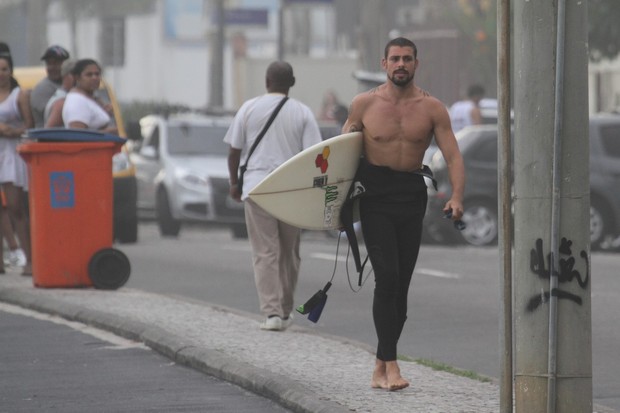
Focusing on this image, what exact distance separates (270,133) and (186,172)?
13536 mm

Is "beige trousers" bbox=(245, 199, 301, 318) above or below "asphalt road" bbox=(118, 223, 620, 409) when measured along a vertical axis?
above

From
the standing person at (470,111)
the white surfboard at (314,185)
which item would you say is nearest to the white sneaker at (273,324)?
the white surfboard at (314,185)

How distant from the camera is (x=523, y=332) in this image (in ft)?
23.4

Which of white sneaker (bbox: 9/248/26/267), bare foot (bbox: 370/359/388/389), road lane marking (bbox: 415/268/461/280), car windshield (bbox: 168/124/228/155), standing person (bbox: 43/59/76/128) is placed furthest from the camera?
car windshield (bbox: 168/124/228/155)

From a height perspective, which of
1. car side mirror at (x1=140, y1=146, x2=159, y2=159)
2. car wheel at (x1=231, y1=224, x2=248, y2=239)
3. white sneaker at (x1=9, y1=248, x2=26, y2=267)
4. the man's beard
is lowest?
car wheel at (x1=231, y1=224, x2=248, y2=239)

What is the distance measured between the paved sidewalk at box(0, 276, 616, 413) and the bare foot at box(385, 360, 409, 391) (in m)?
0.03

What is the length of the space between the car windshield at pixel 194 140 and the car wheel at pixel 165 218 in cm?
65

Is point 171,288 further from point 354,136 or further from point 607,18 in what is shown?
point 607,18

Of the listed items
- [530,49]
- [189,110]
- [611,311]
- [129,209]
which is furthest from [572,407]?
[189,110]

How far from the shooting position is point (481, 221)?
75.5ft

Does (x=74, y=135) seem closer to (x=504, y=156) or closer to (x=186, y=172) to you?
(x=504, y=156)

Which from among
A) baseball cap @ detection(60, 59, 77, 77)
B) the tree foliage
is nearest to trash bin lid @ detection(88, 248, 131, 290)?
baseball cap @ detection(60, 59, 77, 77)

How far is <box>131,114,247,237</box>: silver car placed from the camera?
2486 cm

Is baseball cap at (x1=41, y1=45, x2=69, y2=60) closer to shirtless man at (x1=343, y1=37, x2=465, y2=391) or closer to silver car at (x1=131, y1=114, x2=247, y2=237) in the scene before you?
shirtless man at (x1=343, y1=37, x2=465, y2=391)
